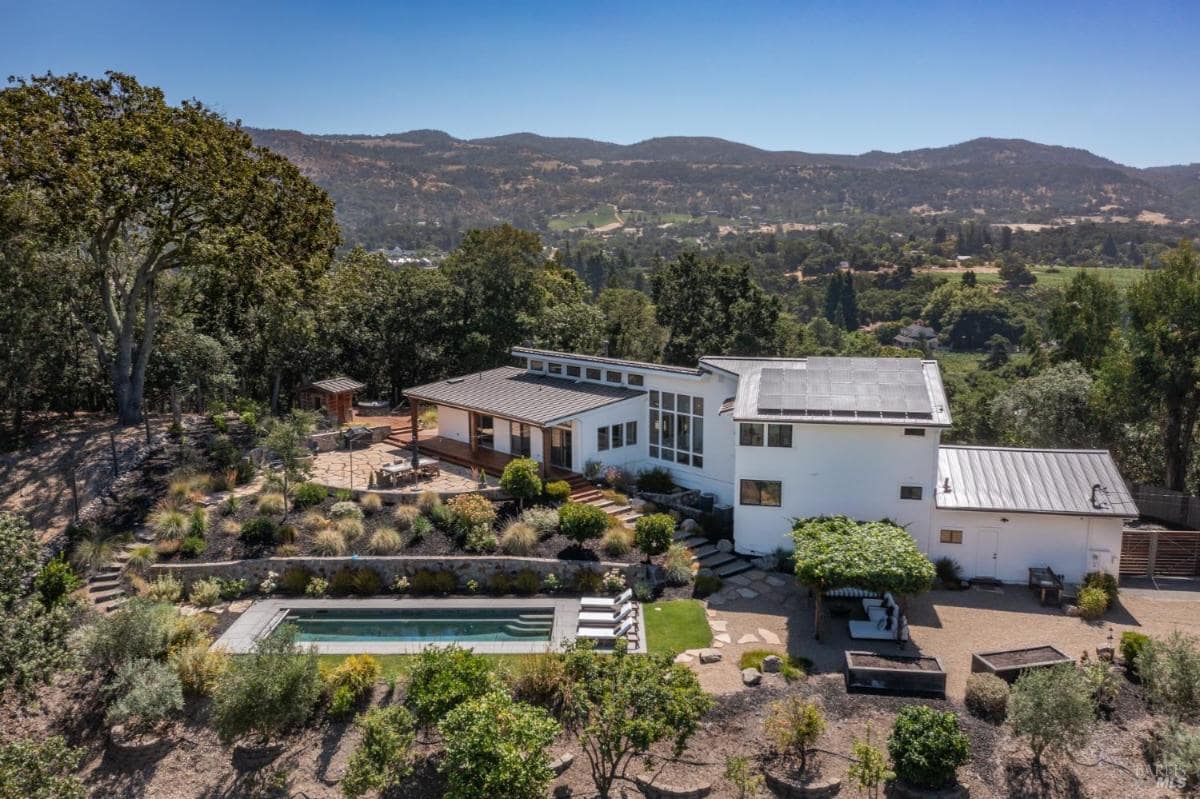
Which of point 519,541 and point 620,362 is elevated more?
point 620,362

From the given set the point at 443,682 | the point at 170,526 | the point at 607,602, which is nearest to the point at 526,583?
the point at 607,602

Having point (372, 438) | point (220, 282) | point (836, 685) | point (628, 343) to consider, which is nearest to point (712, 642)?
point (836, 685)

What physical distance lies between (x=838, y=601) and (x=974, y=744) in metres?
5.96

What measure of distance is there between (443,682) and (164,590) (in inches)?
379

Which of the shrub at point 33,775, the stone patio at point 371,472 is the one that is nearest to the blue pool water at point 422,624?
the stone patio at point 371,472

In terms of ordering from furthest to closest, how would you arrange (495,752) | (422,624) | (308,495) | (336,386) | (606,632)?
(336,386)
(308,495)
(422,624)
(606,632)
(495,752)

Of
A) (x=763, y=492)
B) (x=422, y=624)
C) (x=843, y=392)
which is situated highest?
(x=843, y=392)

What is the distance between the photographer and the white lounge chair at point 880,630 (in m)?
17.5

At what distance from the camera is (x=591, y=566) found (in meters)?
20.4

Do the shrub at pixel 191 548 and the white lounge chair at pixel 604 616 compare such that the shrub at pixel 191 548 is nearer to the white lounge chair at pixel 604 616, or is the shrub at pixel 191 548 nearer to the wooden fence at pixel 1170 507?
the white lounge chair at pixel 604 616

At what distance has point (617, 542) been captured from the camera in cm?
2102

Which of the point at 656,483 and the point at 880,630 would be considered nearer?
the point at 880,630

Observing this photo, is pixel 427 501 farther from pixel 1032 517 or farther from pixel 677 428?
pixel 1032 517

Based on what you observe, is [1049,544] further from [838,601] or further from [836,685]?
[836,685]
